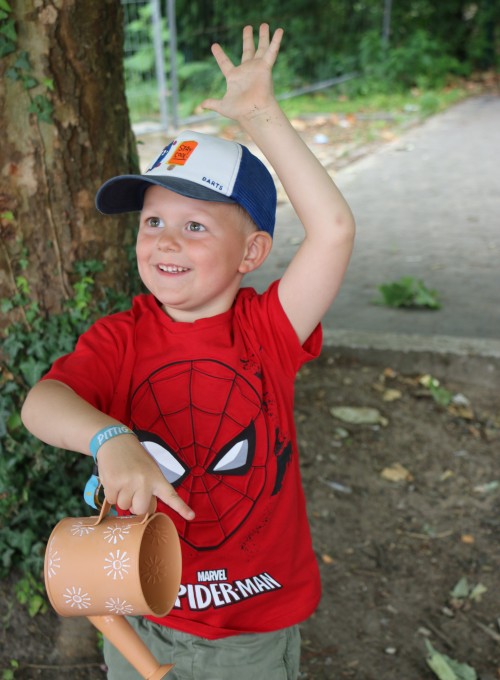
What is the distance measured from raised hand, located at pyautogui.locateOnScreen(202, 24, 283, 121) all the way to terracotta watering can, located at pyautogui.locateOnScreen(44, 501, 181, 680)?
86 cm

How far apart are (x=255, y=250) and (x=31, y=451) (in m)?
1.04

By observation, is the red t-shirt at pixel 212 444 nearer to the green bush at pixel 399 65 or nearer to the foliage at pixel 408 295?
the foliage at pixel 408 295

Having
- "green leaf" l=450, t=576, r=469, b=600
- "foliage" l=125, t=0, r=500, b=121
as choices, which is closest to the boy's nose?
"green leaf" l=450, t=576, r=469, b=600

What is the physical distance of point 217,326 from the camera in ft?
5.87

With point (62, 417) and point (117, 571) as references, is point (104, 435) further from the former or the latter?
point (117, 571)

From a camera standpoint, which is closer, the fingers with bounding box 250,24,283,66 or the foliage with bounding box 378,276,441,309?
the fingers with bounding box 250,24,283,66

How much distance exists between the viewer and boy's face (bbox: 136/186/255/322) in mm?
1714

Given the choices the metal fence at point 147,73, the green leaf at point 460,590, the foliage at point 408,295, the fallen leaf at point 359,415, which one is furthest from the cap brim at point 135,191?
the metal fence at point 147,73

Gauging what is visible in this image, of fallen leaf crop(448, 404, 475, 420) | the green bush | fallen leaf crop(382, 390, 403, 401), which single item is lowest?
the green bush

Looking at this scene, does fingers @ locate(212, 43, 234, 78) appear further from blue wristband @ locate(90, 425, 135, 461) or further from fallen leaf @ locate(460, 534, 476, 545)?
fallen leaf @ locate(460, 534, 476, 545)

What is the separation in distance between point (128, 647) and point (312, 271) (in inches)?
32.9

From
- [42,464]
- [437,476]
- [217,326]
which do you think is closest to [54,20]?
[217,326]

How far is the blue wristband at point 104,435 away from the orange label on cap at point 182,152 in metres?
0.61

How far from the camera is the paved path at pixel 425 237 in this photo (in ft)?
15.4
